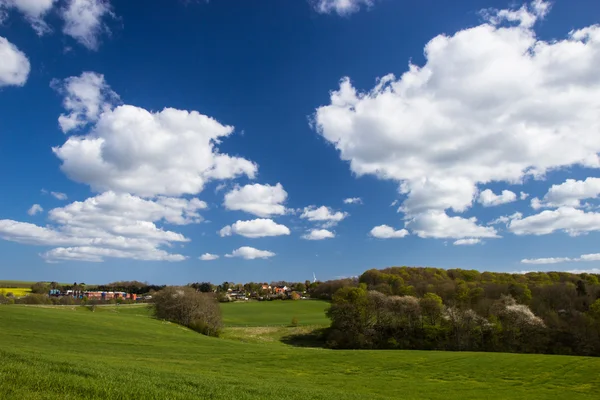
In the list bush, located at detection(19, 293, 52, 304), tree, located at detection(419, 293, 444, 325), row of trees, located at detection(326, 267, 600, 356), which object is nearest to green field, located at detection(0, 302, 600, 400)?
row of trees, located at detection(326, 267, 600, 356)

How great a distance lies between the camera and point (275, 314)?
13175 centimetres

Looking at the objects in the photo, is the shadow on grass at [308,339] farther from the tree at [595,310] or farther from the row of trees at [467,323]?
the tree at [595,310]

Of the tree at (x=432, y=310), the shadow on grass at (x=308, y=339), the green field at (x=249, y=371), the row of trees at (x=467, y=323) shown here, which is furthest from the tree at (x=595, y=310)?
the shadow on grass at (x=308, y=339)

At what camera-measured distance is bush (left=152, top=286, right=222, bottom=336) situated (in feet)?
270

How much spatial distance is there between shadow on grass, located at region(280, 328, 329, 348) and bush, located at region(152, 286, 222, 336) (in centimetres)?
1627

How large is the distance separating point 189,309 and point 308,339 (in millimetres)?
28779

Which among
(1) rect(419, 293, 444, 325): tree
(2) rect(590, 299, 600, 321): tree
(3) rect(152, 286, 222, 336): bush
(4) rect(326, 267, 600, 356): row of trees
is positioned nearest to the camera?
(4) rect(326, 267, 600, 356): row of trees

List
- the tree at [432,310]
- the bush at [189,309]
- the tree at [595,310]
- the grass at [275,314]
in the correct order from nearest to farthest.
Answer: the tree at [595,310] < the tree at [432,310] < the bush at [189,309] < the grass at [275,314]

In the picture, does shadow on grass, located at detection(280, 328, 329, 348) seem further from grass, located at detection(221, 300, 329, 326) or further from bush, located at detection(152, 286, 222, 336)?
bush, located at detection(152, 286, 222, 336)

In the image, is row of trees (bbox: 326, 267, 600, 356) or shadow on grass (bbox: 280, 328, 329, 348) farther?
shadow on grass (bbox: 280, 328, 329, 348)

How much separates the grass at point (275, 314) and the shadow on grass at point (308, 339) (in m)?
12.0

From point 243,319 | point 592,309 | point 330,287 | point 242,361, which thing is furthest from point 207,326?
point 330,287

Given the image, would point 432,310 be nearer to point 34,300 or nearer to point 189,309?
point 189,309

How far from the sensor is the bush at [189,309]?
3241 inches
